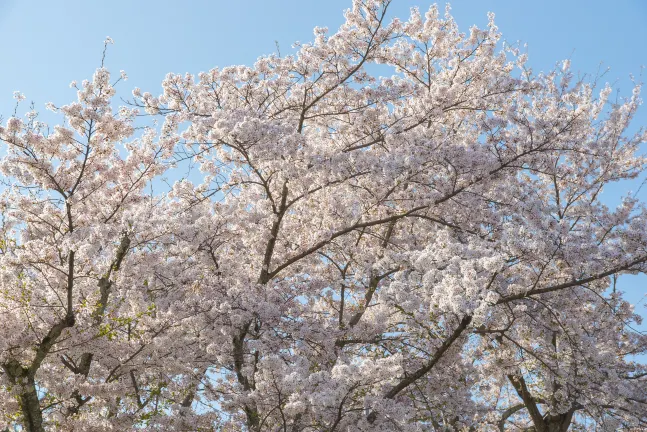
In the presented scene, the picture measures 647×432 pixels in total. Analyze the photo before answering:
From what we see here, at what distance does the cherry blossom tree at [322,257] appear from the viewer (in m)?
9.86

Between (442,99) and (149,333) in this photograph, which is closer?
(149,333)

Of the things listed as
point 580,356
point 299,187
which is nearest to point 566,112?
point 580,356

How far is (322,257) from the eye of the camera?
14.9m

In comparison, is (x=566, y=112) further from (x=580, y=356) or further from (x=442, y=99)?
(x=580, y=356)

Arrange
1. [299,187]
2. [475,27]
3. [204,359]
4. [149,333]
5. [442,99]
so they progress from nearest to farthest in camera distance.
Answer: [149,333], [204,359], [299,187], [442,99], [475,27]

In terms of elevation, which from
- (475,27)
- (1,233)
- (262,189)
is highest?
(475,27)

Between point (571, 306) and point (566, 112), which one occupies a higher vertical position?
point (566, 112)

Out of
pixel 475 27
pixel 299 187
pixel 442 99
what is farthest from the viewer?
pixel 475 27

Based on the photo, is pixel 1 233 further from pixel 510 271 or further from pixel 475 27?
pixel 475 27

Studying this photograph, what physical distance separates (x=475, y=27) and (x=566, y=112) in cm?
400

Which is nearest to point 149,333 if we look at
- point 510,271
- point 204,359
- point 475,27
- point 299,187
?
point 204,359

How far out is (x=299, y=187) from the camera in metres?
12.8

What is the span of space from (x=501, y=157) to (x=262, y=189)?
556 centimetres

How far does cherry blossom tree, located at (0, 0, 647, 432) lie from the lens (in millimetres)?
9859
